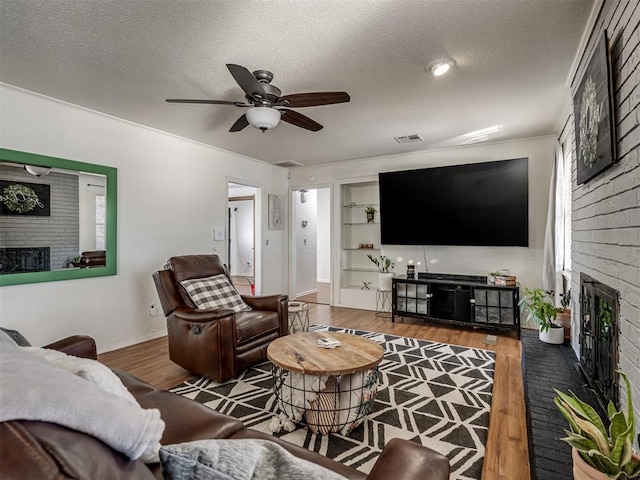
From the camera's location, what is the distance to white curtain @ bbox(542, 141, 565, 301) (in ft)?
11.7

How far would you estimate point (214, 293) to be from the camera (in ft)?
10.1

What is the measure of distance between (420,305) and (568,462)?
9.63ft

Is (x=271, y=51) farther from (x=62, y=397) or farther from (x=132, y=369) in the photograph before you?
(x=132, y=369)

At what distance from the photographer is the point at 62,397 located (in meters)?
0.52

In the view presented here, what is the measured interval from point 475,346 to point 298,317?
6.30 feet

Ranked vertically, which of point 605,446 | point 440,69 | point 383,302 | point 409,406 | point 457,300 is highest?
point 440,69

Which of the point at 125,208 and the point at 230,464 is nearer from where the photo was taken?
the point at 230,464

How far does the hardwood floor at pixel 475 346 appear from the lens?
1.76 meters

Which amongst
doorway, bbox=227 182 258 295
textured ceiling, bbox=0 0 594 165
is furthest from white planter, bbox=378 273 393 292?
doorway, bbox=227 182 258 295

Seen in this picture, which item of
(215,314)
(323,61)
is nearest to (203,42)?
(323,61)

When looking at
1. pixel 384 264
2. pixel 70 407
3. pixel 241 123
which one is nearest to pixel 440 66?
pixel 241 123

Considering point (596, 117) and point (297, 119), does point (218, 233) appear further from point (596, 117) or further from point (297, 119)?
point (596, 117)

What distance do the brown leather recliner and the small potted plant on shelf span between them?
2.09 metres

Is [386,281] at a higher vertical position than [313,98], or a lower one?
lower
